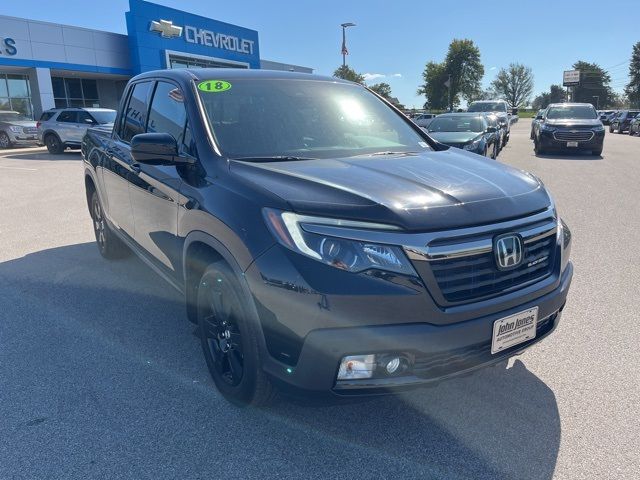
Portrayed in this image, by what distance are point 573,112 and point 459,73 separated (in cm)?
6526

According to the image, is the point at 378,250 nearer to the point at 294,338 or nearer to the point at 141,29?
the point at 294,338

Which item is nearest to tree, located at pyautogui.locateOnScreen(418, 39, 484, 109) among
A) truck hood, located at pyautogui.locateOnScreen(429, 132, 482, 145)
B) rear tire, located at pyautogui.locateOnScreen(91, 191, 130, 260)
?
truck hood, located at pyautogui.locateOnScreen(429, 132, 482, 145)

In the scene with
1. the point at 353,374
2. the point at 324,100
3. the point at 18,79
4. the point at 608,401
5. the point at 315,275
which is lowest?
the point at 608,401

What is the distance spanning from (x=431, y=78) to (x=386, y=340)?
84679 millimetres

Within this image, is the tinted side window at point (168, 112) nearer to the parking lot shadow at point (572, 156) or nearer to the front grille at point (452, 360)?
the front grille at point (452, 360)

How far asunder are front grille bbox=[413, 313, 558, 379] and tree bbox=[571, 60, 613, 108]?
115m

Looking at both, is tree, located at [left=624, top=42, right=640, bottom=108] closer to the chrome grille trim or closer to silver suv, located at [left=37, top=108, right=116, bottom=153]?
silver suv, located at [left=37, top=108, right=116, bottom=153]

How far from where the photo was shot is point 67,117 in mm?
18609

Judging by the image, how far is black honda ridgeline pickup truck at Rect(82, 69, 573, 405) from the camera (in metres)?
Result: 2.08

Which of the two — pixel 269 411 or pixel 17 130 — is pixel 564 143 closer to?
pixel 269 411

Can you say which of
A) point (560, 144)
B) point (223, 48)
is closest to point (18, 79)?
point (223, 48)

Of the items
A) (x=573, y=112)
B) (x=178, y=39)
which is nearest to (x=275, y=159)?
(x=573, y=112)

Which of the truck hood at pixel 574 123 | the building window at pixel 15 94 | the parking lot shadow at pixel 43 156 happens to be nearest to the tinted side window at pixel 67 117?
the parking lot shadow at pixel 43 156

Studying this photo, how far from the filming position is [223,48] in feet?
111
